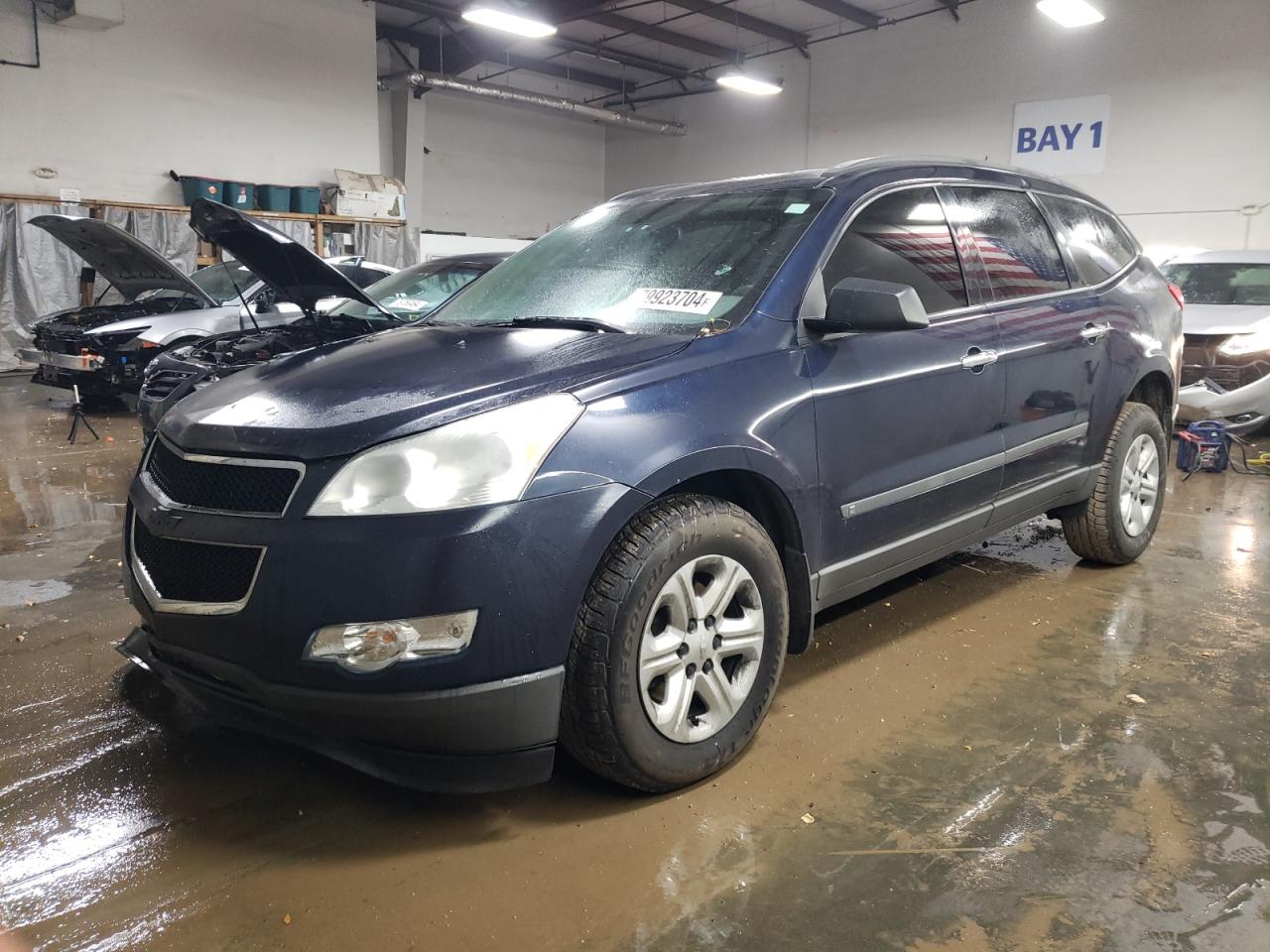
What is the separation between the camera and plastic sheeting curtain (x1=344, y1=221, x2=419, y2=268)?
14.7 m

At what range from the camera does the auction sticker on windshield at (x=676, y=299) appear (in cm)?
254

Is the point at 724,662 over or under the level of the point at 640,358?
under

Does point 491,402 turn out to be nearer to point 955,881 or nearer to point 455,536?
point 455,536

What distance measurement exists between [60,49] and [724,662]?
46.4ft

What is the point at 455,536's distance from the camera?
1828 mm

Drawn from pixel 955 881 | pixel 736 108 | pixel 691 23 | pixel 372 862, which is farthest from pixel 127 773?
pixel 736 108

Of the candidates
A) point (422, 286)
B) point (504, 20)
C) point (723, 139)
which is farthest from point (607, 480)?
point (723, 139)

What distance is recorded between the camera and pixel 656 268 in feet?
9.11

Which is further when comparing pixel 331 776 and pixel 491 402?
pixel 331 776

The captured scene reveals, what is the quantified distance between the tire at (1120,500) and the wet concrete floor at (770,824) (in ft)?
2.12

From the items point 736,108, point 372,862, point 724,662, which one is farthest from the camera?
point 736,108

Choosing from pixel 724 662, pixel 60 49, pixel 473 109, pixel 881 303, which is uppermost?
pixel 473 109

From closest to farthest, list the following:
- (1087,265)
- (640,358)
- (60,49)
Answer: (640,358) → (1087,265) → (60,49)

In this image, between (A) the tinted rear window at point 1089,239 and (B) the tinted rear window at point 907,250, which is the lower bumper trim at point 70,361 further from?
(A) the tinted rear window at point 1089,239
